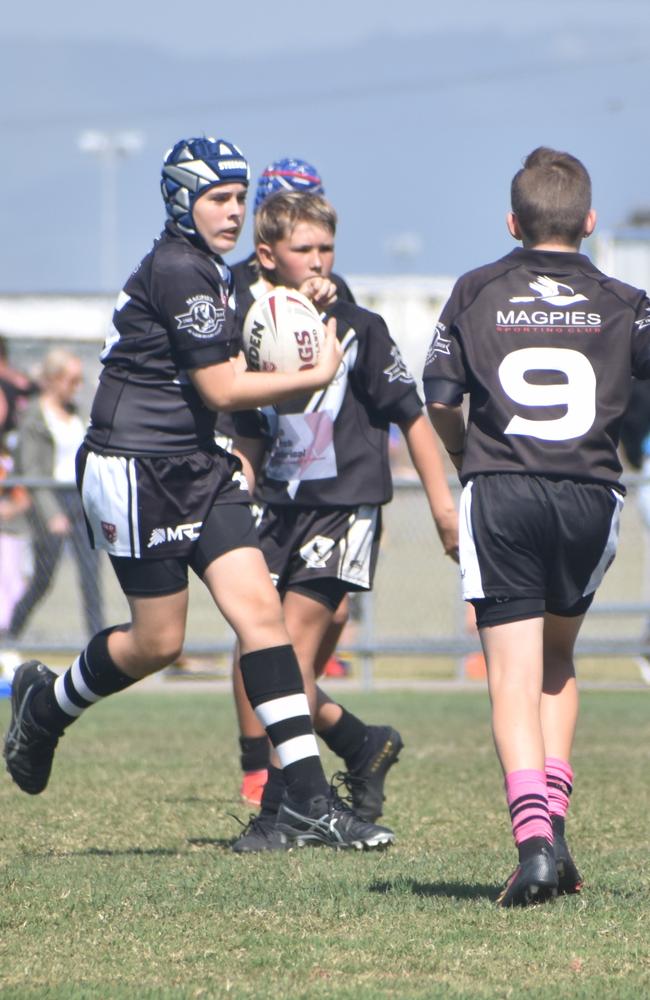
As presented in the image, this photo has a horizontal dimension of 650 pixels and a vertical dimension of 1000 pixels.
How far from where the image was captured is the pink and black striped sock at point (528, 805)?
430 centimetres

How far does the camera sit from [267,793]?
18.6ft

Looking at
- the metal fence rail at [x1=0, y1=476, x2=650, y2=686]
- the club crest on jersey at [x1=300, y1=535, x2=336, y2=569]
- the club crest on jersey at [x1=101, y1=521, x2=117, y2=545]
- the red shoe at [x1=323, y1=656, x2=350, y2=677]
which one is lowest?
the red shoe at [x1=323, y1=656, x2=350, y2=677]

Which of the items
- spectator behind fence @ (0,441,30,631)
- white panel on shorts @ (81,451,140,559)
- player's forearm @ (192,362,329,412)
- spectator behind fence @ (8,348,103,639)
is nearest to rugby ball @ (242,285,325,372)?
player's forearm @ (192,362,329,412)

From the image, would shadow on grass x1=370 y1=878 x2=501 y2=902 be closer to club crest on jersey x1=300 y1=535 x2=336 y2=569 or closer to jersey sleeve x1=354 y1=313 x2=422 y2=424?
club crest on jersey x1=300 y1=535 x2=336 y2=569

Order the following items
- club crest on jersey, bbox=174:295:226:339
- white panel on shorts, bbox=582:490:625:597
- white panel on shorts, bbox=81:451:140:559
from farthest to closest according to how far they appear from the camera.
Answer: white panel on shorts, bbox=81:451:140:559 → club crest on jersey, bbox=174:295:226:339 → white panel on shorts, bbox=582:490:625:597

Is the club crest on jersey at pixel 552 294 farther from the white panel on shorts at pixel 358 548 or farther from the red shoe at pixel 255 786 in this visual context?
the red shoe at pixel 255 786

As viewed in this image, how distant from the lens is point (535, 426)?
14.6 ft

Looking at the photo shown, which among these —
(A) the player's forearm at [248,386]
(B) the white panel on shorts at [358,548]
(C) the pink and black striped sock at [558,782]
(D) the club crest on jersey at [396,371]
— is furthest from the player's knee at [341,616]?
(C) the pink and black striped sock at [558,782]

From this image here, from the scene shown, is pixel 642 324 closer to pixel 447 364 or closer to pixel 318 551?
pixel 447 364

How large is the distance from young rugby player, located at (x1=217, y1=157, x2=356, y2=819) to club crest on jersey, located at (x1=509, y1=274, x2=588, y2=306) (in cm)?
148

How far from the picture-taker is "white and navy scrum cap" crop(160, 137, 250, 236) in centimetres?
530

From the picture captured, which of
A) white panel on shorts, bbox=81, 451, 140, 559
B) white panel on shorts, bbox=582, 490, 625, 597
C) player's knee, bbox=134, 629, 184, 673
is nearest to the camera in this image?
white panel on shorts, bbox=582, 490, 625, 597

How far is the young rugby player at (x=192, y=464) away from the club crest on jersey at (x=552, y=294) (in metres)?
0.88

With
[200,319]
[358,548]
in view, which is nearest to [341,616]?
[358,548]
